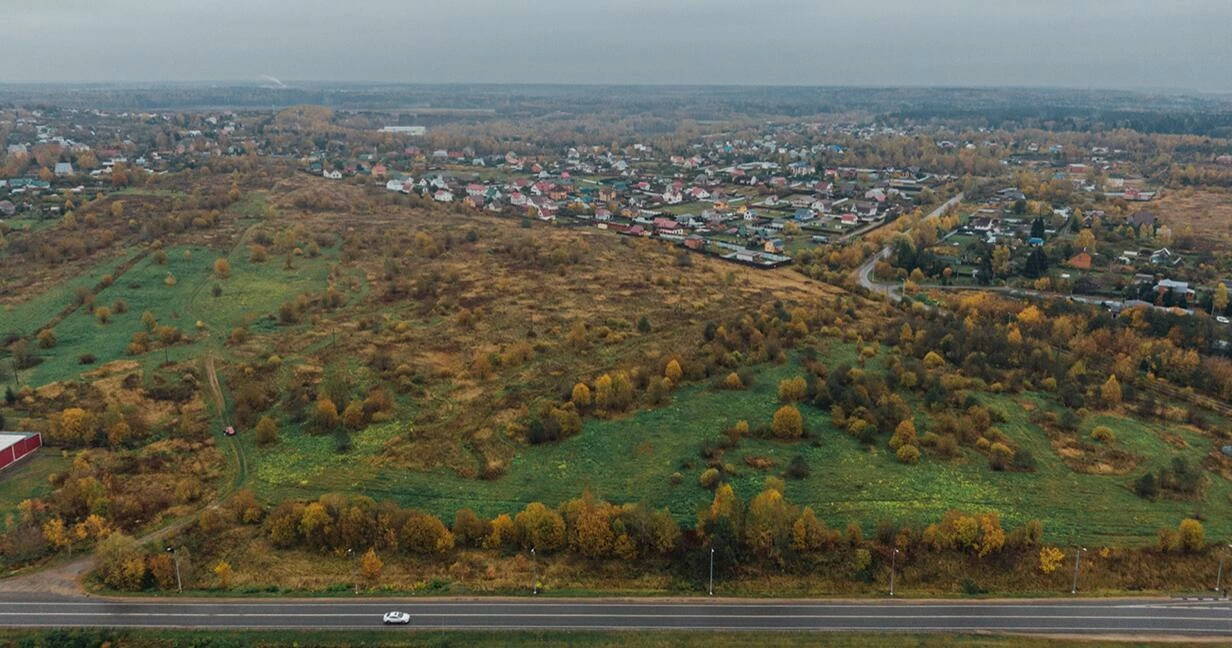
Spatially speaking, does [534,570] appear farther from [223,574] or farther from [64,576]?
[64,576]

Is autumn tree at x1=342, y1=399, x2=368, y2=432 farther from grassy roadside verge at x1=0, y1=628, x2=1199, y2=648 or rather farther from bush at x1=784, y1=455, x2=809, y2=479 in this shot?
bush at x1=784, y1=455, x2=809, y2=479

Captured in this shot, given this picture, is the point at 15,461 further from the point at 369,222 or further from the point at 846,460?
the point at 369,222

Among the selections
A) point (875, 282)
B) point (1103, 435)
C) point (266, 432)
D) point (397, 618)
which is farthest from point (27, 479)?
point (875, 282)

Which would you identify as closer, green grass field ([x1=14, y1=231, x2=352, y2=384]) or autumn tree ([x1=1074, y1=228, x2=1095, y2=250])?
green grass field ([x1=14, y1=231, x2=352, y2=384])

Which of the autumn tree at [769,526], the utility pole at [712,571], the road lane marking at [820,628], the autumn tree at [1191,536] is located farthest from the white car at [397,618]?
the autumn tree at [1191,536]

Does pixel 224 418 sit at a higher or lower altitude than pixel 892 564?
higher

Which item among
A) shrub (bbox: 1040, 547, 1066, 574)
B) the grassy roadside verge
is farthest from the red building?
shrub (bbox: 1040, 547, 1066, 574)
